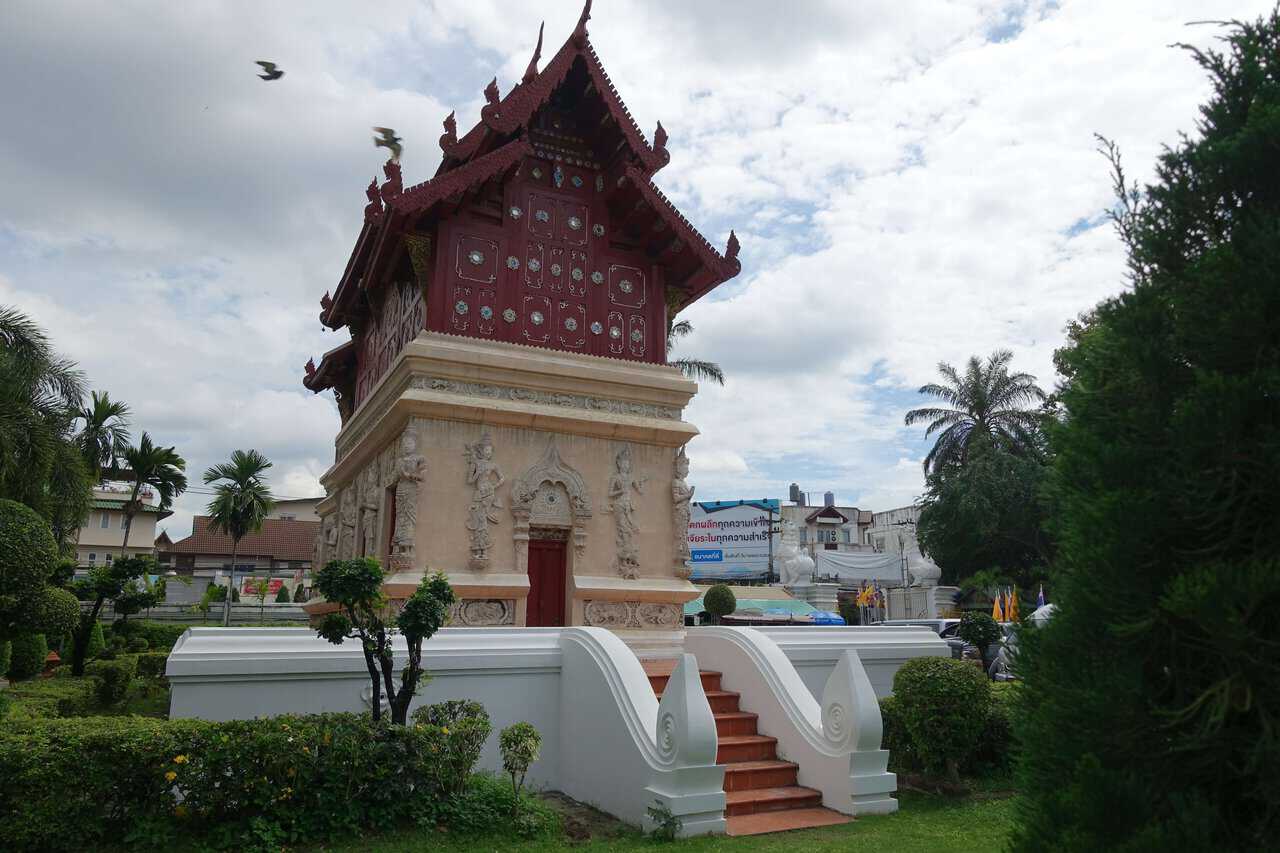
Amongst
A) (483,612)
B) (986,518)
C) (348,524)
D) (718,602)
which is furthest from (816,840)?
(986,518)

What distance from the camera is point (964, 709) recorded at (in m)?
9.36

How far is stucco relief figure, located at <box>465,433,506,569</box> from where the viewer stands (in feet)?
41.3

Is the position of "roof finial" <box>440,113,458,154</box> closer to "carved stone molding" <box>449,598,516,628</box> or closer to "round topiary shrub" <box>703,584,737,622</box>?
"carved stone molding" <box>449,598,516,628</box>

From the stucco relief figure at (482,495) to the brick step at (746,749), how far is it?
4696 mm

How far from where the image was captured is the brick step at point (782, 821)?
7852mm

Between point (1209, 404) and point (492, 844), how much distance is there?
20.4 feet

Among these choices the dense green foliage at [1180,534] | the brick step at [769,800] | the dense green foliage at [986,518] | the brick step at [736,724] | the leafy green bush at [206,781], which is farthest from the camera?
the dense green foliage at [986,518]

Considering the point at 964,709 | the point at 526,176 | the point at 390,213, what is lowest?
the point at 964,709

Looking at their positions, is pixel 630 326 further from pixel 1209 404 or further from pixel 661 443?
pixel 1209 404

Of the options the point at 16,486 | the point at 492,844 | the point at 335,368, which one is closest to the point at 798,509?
the point at 335,368

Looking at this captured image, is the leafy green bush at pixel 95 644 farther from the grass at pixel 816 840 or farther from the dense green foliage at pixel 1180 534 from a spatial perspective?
the dense green foliage at pixel 1180 534

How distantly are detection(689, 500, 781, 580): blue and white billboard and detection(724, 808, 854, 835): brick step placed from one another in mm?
43823

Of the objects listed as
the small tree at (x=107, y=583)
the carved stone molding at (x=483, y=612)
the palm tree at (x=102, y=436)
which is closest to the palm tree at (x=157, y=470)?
the palm tree at (x=102, y=436)

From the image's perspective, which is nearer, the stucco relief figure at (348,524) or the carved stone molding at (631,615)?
the carved stone molding at (631,615)
